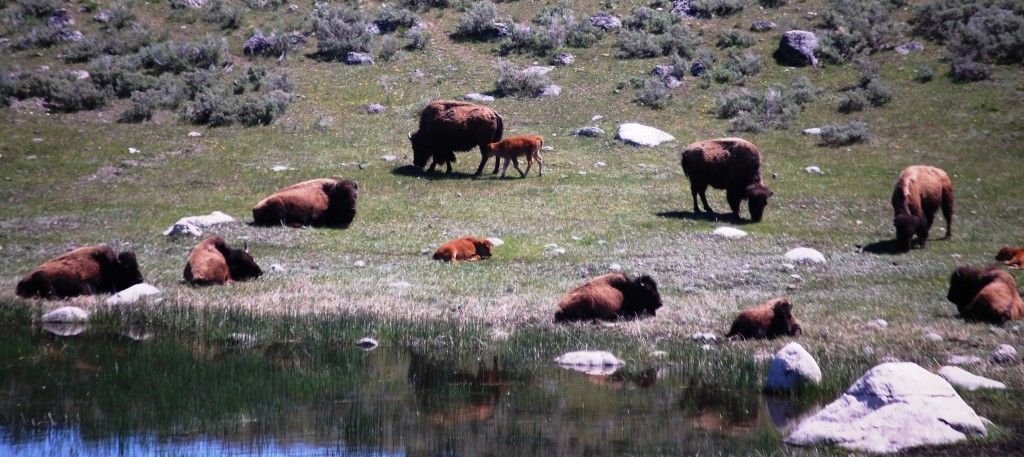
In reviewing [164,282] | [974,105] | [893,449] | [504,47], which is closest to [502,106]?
[504,47]

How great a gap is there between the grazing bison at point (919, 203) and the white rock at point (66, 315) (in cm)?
1595

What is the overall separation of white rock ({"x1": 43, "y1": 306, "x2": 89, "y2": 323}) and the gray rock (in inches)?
1294

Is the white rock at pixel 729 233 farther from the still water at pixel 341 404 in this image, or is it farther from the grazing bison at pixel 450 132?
the still water at pixel 341 404

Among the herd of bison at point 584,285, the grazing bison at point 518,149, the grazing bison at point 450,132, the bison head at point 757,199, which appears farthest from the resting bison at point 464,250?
the grazing bison at point 450,132

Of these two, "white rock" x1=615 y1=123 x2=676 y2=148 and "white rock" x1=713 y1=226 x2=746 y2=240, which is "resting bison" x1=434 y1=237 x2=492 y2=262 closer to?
"white rock" x1=713 y1=226 x2=746 y2=240

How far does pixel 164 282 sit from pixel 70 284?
1.53 m

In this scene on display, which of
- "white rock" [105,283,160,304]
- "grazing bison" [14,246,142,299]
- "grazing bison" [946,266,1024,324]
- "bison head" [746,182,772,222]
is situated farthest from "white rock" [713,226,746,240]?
"grazing bison" [14,246,142,299]

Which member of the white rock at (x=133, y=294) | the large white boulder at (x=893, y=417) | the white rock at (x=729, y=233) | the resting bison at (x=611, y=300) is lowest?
the white rock at (x=729, y=233)

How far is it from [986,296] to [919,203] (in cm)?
872

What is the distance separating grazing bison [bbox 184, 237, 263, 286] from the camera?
48.7ft

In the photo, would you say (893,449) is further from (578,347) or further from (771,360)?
(578,347)

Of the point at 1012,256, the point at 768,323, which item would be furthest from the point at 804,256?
the point at 768,323

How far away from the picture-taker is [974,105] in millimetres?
34188

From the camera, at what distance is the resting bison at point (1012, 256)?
1769cm
